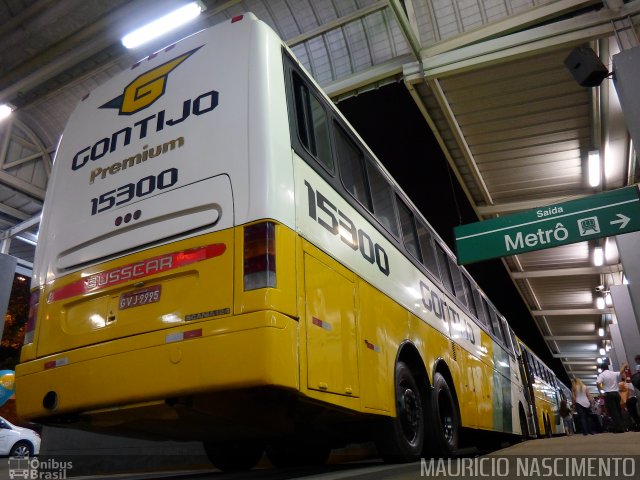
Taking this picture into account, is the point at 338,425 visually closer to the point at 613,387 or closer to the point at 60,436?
the point at 60,436

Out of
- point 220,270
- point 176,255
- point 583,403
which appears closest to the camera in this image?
point 220,270

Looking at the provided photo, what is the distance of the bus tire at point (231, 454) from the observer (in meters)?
5.05

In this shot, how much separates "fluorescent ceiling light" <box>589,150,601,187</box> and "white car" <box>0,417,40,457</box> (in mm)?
15428

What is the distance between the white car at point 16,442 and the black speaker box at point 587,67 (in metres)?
13.8

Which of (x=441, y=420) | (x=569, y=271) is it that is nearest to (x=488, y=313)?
(x=441, y=420)

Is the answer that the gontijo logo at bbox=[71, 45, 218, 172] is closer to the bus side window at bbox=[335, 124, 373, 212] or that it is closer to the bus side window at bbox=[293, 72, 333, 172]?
the bus side window at bbox=[293, 72, 333, 172]

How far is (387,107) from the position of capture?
11.6 meters

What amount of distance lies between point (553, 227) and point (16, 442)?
13380mm

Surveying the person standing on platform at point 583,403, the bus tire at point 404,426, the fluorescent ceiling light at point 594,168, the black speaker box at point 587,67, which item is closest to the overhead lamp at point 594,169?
the fluorescent ceiling light at point 594,168

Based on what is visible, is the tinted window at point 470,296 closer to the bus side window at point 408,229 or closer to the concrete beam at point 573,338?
the bus side window at point 408,229

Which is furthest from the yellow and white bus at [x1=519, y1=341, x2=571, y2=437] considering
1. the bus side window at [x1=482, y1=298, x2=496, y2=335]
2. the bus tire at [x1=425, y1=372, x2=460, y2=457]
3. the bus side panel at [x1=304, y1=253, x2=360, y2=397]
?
the bus side panel at [x1=304, y1=253, x2=360, y2=397]

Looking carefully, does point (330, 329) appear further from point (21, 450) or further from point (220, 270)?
point (21, 450)

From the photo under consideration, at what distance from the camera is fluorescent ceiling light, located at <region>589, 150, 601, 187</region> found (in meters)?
11.9

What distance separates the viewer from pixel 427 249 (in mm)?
6309
